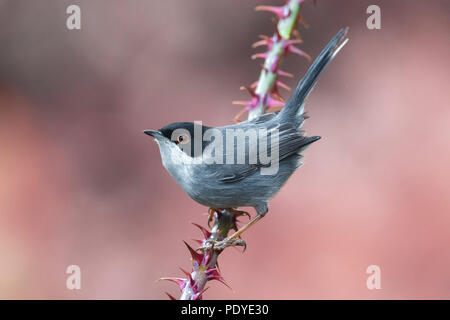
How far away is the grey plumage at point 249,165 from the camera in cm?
340

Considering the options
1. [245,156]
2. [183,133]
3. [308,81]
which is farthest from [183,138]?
[308,81]

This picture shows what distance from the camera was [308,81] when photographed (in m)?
3.73

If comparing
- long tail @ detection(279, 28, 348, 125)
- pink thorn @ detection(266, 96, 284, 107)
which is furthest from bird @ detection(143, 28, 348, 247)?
pink thorn @ detection(266, 96, 284, 107)

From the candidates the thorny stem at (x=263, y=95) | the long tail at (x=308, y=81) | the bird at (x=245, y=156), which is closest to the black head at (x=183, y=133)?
the bird at (x=245, y=156)

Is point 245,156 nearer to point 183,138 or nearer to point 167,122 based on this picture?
point 183,138

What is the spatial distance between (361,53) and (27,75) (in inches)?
170

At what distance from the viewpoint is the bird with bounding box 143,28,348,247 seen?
3.36 metres

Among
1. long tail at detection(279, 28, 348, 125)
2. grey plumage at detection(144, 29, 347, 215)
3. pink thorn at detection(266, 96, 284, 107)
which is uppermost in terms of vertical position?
long tail at detection(279, 28, 348, 125)

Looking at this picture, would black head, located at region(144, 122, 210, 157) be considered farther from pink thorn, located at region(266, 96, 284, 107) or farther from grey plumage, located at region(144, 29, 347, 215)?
pink thorn, located at region(266, 96, 284, 107)

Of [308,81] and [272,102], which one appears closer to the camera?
[272,102]


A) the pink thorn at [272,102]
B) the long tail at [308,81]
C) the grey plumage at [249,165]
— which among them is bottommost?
the grey plumage at [249,165]

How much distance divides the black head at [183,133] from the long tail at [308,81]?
742 millimetres

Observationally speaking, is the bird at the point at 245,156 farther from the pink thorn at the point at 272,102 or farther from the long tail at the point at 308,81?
the pink thorn at the point at 272,102

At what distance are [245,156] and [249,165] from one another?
67 mm
